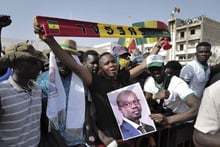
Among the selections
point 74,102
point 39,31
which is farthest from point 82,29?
point 74,102

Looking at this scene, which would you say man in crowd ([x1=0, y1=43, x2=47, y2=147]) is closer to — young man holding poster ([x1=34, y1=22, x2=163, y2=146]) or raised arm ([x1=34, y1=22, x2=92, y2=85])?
raised arm ([x1=34, y1=22, x2=92, y2=85])

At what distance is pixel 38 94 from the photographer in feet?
6.29

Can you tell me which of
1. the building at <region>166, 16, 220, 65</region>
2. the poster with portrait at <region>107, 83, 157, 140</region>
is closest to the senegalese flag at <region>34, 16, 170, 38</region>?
the poster with portrait at <region>107, 83, 157, 140</region>

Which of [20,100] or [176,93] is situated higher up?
[20,100]

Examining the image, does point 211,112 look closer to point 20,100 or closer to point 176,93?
point 176,93

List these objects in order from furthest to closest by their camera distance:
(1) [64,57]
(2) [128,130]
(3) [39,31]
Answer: (2) [128,130] < (1) [64,57] < (3) [39,31]

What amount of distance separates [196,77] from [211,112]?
8.56 ft

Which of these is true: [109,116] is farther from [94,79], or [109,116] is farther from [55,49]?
[55,49]

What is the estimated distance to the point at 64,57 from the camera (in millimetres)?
2014

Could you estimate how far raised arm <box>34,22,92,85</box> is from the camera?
191cm

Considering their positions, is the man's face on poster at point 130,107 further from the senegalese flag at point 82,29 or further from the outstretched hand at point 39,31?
the outstretched hand at point 39,31

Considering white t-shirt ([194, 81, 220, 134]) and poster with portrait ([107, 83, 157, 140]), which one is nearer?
white t-shirt ([194, 81, 220, 134])

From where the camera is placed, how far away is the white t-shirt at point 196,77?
3799 mm

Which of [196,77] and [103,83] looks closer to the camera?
[103,83]
